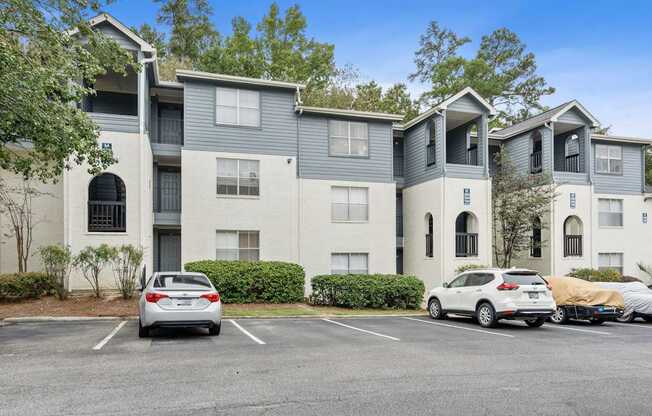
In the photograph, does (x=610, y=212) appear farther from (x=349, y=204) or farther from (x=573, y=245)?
(x=349, y=204)

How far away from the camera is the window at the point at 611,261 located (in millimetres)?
24002

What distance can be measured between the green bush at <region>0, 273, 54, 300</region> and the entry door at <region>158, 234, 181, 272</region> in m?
5.49

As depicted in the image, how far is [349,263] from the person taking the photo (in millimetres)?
20578

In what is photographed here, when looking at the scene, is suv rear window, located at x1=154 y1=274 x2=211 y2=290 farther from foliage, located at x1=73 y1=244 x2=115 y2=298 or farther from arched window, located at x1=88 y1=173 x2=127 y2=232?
arched window, located at x1=88 y1=173 x2=127 y2=232

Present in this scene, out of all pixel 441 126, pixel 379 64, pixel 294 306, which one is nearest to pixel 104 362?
pixel 294 306

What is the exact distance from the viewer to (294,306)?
1616 cm

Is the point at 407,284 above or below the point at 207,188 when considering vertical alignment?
below

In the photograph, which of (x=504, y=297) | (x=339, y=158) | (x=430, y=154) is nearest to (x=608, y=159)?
(x=430, y=154)

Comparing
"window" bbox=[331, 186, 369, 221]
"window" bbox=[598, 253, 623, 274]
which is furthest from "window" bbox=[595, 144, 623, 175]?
"window" bbox=[331, 186, 369, 221]

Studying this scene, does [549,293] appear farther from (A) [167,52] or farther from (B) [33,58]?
(A) [167,52]

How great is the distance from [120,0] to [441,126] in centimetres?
1375

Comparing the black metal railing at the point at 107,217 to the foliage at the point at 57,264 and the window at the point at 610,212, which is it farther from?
the window at the point at 610,212

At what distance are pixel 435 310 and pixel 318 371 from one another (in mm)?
8328

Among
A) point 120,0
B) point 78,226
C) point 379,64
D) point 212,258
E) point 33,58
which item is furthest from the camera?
point 379,64
